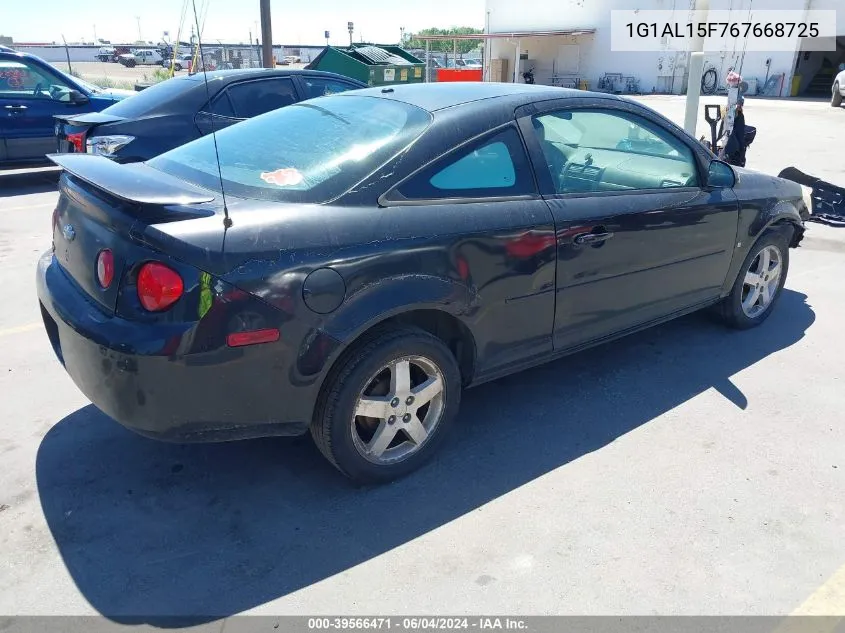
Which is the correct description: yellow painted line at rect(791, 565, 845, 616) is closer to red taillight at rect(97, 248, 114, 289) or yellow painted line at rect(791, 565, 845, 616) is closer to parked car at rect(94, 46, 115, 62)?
red taillight at rect(97, 248, 114, 289)

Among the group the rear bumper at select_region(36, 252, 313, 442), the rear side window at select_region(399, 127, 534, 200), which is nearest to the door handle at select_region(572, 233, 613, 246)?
the rear side window at select_region(399, 127, 534, 200)

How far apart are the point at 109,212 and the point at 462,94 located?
5.80ft

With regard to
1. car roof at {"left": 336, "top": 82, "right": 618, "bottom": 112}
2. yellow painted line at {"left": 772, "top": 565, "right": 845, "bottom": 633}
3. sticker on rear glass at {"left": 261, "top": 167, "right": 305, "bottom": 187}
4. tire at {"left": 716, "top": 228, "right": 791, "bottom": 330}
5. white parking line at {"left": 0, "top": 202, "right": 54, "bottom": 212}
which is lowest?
yellow painted line at {"left": 772, "top": 565, "right": 845, "bottom": 633}

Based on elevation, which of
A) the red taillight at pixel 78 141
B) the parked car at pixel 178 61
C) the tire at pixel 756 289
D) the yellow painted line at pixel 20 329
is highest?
the parked car at pixel 178 61

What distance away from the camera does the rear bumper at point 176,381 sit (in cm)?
243

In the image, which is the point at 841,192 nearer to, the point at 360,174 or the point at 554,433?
the point at 554,433

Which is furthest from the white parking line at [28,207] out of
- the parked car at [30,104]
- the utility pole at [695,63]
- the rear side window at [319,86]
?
the utility pole at [695,63]

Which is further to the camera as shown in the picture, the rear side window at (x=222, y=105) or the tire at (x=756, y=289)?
the rear side window at (x=222, y=105)

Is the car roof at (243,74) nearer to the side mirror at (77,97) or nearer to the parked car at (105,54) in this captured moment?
the side mirror at (77,97)

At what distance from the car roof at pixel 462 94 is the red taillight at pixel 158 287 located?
1.47m

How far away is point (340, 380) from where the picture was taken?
2738mm

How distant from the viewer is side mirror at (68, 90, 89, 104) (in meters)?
9.63

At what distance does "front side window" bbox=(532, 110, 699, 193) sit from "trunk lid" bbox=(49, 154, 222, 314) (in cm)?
176

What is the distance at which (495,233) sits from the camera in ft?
10.1
